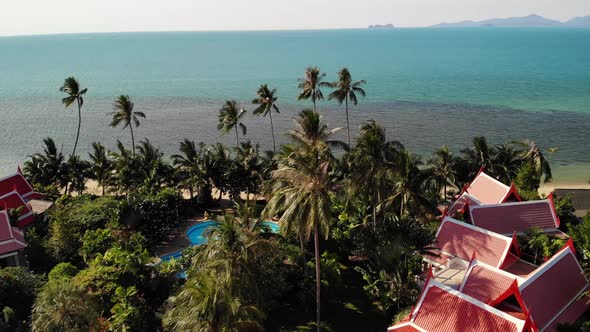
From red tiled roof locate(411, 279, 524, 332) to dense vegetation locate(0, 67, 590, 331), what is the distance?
9.98 feet

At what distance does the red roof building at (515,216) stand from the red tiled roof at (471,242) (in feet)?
9.34

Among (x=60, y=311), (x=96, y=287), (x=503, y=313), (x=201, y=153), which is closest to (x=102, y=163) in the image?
(x=201, y=153)

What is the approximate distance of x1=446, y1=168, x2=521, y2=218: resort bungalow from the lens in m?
34.8

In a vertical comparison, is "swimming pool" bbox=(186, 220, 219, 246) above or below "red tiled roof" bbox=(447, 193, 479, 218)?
below

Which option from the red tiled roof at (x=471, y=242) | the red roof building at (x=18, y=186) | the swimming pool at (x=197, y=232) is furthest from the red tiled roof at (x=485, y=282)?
the red roof building at (x=18, y=186)

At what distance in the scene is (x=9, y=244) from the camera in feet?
98.0

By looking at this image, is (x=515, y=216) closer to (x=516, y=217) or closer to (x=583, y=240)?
(x=516, y=217)

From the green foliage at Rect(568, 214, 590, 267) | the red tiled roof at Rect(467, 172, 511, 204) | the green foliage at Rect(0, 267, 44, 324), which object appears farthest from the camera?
the red tiled roof at Rect(467, 172, 511, 204)

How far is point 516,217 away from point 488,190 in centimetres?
420

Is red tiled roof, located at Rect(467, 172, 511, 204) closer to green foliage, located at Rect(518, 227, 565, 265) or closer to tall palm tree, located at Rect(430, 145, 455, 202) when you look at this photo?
tall palm tree, located at Rect(430, 145, 455, 202)

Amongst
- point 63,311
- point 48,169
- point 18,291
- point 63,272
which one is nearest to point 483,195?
point 63,272

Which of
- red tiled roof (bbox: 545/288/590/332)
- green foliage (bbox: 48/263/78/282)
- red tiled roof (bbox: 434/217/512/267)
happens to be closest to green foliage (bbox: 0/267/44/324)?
green foliage (bbox: 48/263/78/282)

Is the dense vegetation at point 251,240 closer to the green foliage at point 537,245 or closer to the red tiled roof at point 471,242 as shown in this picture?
the green foliage at point 537,245

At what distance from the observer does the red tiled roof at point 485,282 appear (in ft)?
77.2
